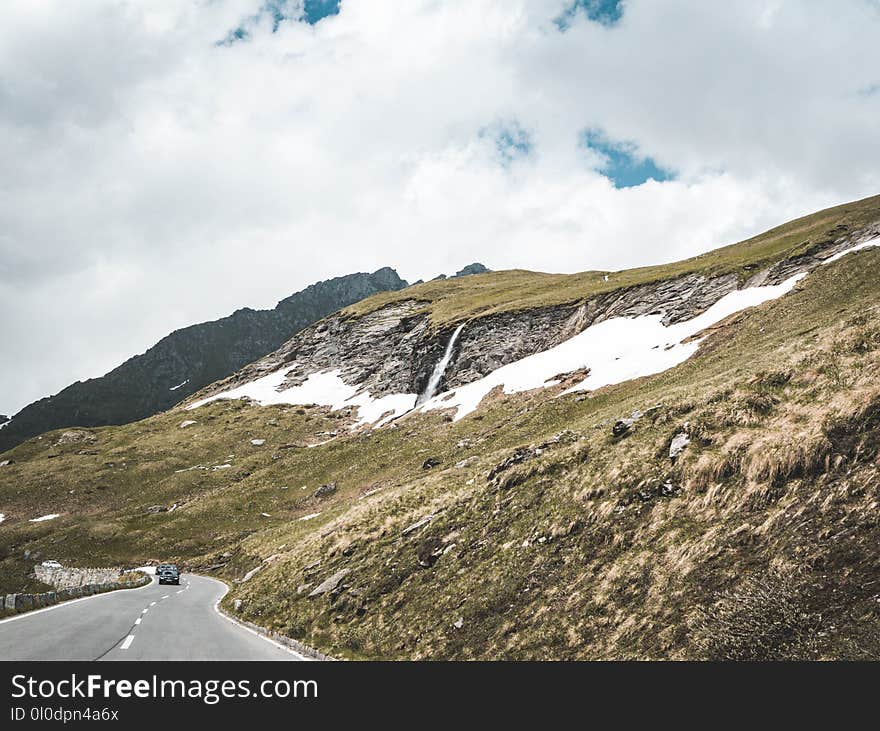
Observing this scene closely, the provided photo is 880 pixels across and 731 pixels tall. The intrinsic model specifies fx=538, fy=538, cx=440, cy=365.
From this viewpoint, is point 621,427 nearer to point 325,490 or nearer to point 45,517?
point 325,490

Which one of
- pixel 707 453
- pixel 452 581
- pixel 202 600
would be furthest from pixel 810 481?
pixel 202 600

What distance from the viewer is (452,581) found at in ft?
62.4

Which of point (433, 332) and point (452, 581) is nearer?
point (452, 581)

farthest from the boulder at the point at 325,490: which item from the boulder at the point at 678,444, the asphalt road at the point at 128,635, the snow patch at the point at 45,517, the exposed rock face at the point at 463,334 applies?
the boulder at the point at 678,444

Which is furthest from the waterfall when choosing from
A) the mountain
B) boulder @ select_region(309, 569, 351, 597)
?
boulder @ select_region(309, 569, 351, 597)

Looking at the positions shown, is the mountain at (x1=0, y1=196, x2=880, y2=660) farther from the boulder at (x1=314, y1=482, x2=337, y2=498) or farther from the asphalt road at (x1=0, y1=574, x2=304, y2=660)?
the asphalt road at (x1=0, y1=574, x2=304, y2=660)

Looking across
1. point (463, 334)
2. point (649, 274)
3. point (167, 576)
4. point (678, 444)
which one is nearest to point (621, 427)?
point (678, 444)

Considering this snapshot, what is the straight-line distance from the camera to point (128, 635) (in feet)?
58.6

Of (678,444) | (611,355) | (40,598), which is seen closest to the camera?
(678,444)

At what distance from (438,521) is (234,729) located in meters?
17.3

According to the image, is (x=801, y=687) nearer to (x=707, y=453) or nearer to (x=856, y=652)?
(x=856, y=652)

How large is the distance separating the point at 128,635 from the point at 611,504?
16710 millimetres

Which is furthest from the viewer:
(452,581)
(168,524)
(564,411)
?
(168,524)

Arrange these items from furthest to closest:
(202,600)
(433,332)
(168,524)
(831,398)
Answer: (433,332)
(168,524)
(202,600)
(831,398)
